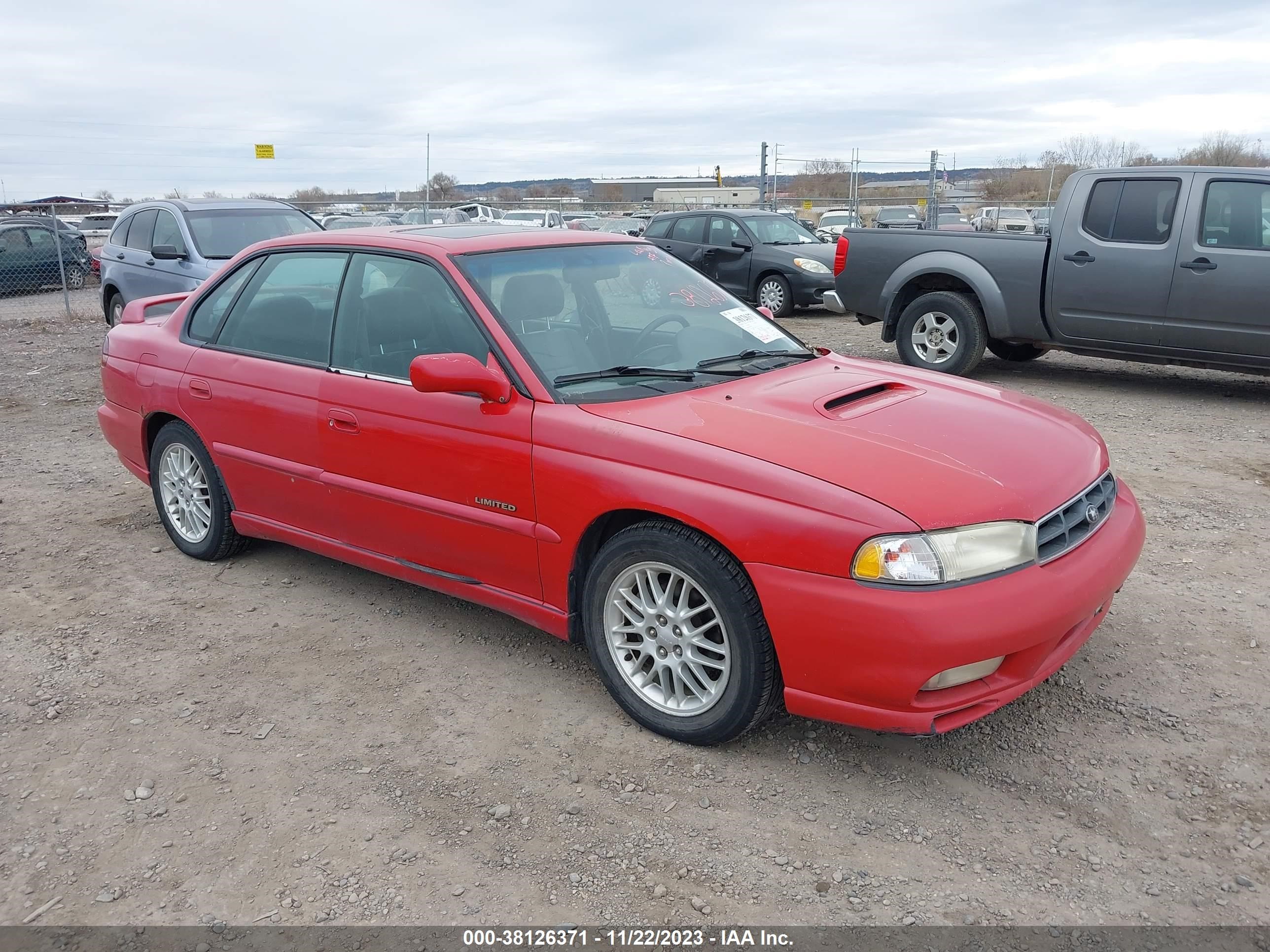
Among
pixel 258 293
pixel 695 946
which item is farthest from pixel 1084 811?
pixel 258 293

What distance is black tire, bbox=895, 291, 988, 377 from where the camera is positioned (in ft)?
28.9

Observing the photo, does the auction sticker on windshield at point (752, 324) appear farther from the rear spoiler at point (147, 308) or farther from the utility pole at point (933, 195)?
Answer: the utility pole at point (933, 195)

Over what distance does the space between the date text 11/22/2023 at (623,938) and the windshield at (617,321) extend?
5.51ft

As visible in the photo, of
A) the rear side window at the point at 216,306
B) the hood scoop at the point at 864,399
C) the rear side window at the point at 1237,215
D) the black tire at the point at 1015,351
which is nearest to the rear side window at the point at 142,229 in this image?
the rear side window at the point at 216,306

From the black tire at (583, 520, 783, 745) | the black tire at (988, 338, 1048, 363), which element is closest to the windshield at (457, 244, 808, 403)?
the black tire at (583, 520, 783, 745)

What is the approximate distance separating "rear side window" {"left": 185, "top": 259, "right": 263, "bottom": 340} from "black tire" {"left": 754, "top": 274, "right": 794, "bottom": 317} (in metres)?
10.1

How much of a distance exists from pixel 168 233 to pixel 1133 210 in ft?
31.1

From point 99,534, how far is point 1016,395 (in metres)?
4.68

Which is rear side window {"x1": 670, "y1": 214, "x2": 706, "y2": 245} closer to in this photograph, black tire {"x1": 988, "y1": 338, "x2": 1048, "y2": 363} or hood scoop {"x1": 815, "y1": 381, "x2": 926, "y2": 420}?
black tire {"x1": 988, "y1": 338, "x2": 1048, "y2": 363}

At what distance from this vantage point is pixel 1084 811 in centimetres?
288

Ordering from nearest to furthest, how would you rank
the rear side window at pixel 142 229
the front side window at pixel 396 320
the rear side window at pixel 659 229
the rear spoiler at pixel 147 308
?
the front side window at pixel 396 320 < the rear spoiler at pixel 147 308 < the rear side window at pixel 142 229 < the rear side window at pixel 659 229

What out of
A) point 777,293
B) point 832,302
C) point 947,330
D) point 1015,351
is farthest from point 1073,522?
point 777,293

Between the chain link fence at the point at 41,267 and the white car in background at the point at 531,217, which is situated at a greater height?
the white car in background at the point at 531,217

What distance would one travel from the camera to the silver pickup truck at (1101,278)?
7648 mm
